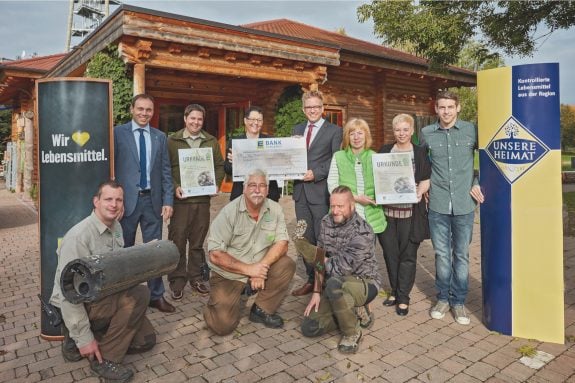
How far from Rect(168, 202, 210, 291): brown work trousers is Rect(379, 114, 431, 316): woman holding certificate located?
76.3 inches

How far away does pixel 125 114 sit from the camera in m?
8.49

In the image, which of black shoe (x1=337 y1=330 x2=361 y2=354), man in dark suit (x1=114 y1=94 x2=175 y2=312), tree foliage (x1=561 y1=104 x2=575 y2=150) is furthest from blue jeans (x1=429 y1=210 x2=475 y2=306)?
tree foliage (x1=561 y1=104 x2=575 y2=150)

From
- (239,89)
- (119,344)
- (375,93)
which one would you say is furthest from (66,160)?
(375,93)

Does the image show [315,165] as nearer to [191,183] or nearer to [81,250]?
[191,183]

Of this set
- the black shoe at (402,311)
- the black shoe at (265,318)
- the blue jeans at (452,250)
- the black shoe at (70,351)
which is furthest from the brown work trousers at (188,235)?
the blue jeans at (452,250)

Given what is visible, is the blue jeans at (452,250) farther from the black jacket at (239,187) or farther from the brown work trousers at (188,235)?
the brown work trousers at (188,235)

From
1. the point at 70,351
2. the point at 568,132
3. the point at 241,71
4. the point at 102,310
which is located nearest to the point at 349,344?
the point at 102,310

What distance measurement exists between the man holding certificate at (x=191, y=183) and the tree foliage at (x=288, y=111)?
716 cm

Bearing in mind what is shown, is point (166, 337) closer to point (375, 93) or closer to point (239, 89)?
point (239, 89)

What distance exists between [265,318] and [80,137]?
2.20m

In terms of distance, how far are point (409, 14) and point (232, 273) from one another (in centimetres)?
710

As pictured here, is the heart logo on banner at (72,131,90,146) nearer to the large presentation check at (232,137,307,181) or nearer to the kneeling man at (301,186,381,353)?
the large presentation check at (232,137,307,181)

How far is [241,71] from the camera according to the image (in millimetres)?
9469

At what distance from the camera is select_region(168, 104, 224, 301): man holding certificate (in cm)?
438
